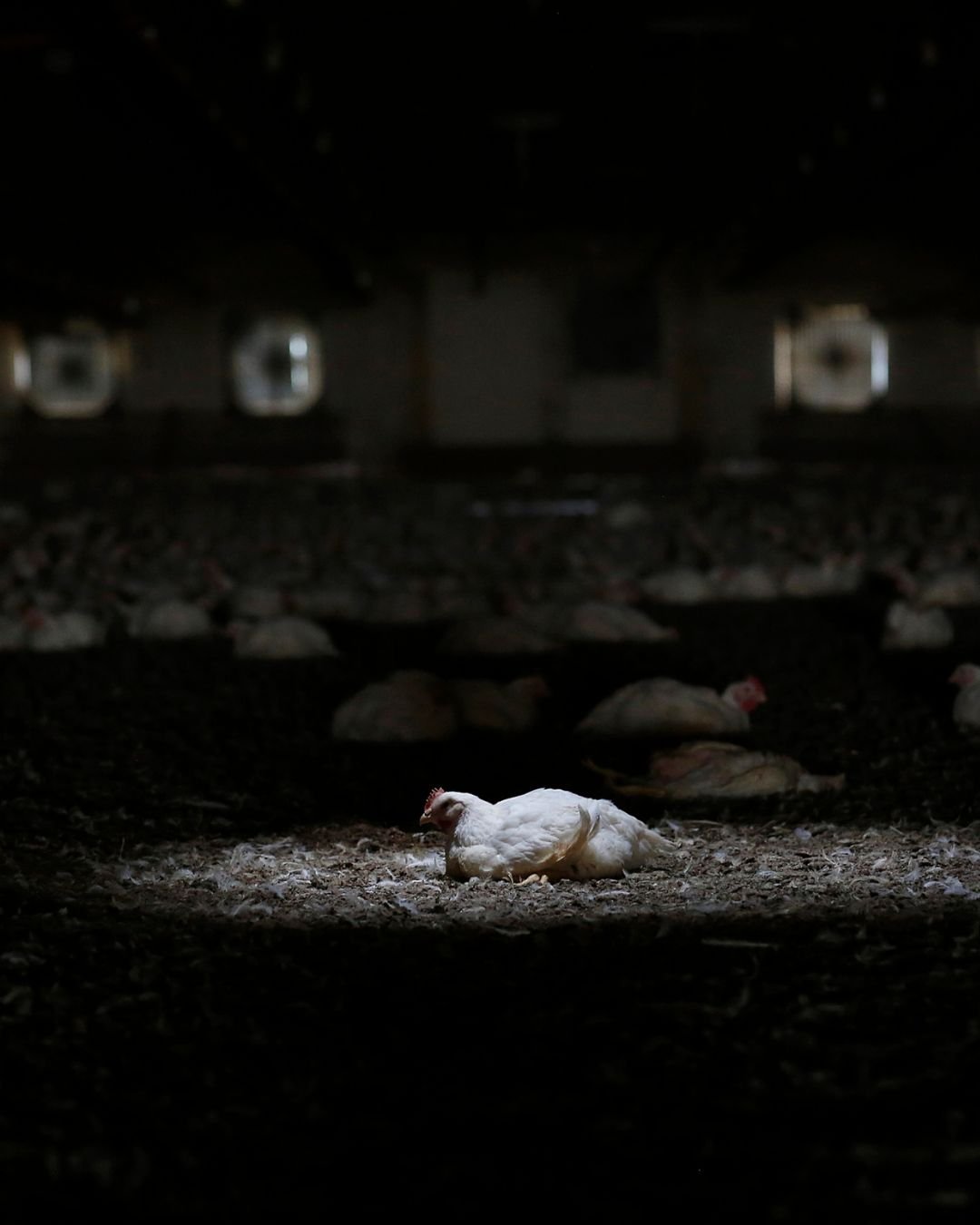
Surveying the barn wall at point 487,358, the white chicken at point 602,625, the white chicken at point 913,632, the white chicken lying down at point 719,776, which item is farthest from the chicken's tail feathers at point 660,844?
the barn wall at point 487,358

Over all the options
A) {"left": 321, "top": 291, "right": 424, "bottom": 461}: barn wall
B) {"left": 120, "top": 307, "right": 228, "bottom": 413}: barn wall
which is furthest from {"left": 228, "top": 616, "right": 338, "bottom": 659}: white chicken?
{"left": 120, "top": 307, "right": 228, "bottom": 413}: barn wall

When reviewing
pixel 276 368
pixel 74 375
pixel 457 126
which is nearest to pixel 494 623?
pixel 457 126

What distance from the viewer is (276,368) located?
25.8 metres

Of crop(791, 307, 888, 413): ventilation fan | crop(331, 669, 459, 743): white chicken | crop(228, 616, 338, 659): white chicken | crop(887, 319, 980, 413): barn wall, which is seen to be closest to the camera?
crop(331, 669, 459, 743): white chicken

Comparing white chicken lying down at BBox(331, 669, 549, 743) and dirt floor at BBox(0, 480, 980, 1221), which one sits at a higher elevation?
white chicken lying down at BBox(331, 669, 549, 743)

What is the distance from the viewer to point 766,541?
11.7m

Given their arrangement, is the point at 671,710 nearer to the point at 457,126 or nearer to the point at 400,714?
the point at 400,714

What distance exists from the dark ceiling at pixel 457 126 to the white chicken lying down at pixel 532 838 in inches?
199

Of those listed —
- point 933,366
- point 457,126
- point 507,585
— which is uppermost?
point 457,126

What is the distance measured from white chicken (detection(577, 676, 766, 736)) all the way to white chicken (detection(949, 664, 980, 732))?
69 cm

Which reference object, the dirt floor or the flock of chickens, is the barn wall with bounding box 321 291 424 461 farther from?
the dirt floor

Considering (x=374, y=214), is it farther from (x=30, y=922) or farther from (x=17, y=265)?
(x=30, y=922)

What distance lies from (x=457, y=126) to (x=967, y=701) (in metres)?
10.0

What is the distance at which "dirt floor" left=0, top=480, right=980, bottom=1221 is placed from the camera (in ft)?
7.23
